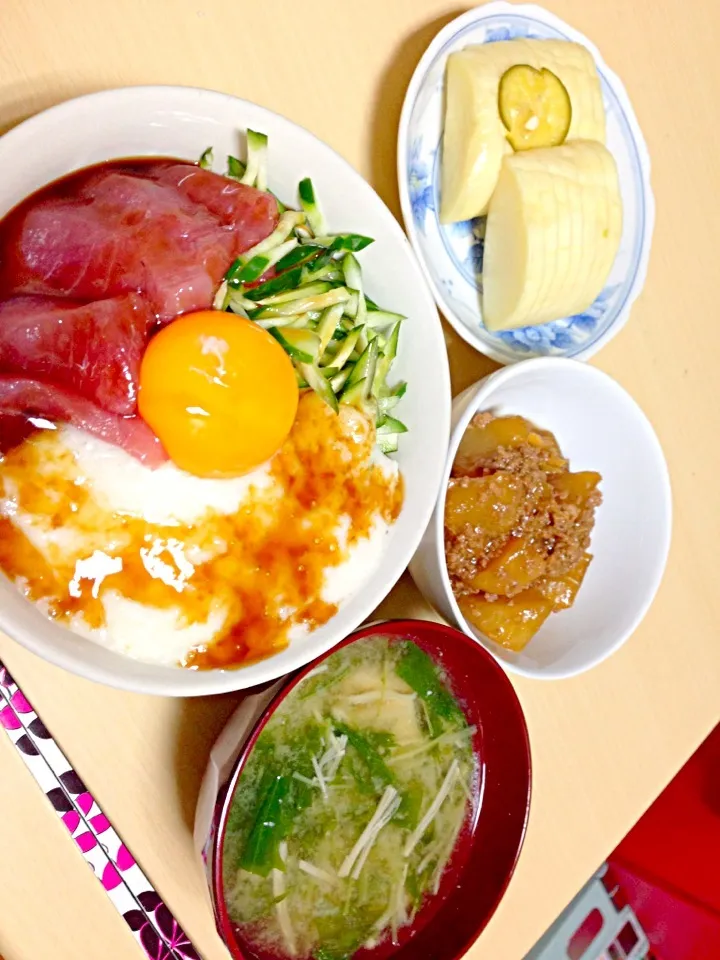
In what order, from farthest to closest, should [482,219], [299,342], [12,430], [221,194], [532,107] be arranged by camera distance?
[482,219] < [532,107] < [299,342] < [221,194] < [12,430]

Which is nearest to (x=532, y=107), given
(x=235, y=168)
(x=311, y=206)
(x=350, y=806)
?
(x=311, y=206)

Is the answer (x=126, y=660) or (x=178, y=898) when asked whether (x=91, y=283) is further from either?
(x=178, y=898)

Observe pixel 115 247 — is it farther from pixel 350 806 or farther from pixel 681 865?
pixel 681 865

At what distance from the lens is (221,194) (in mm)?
1569

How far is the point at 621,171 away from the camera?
7.45ft

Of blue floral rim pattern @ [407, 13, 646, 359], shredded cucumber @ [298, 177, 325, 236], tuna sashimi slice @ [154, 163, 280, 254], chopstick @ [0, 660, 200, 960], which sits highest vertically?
tuna sashimi slice @ [154, 163, 280, 254]

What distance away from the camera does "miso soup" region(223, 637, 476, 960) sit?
183 centimetres

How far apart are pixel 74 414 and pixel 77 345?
12 cm

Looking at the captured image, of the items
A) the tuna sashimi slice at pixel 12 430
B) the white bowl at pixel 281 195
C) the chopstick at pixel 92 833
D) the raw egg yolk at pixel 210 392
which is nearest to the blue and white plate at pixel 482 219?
the white bowl at pixel 281 195

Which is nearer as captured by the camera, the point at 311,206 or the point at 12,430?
the point at 12,430

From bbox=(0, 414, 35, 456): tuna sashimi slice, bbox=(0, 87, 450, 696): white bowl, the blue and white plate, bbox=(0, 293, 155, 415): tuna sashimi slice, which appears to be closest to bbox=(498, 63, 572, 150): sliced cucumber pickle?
the blue and white plate

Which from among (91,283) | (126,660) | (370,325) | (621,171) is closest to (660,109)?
(621,171)

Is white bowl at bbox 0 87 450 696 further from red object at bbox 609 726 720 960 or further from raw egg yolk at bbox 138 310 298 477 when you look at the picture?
red object at bbox 609 726 720 960

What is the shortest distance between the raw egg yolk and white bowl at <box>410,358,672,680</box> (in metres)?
0.61
